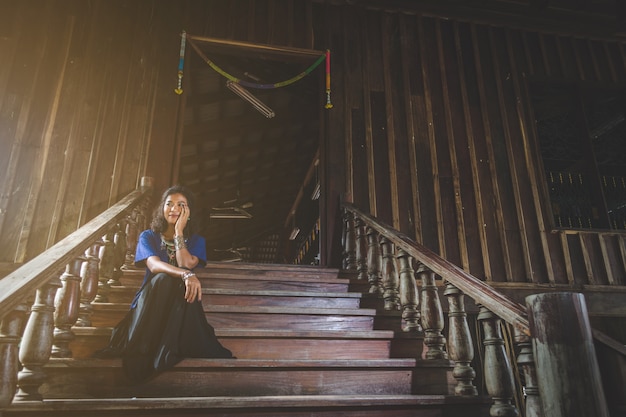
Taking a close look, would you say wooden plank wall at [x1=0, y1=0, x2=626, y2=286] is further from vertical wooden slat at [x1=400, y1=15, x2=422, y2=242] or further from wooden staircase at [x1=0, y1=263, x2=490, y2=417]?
wooden staircase at [x1=0, y1=263, x2=490, y2=417]

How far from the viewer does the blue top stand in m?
2.37

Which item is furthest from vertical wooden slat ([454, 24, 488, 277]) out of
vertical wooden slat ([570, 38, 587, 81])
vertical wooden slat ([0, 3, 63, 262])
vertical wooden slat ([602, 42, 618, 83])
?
vertical wooden slat ([0, 3, 63, 262])

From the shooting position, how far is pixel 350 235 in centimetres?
405

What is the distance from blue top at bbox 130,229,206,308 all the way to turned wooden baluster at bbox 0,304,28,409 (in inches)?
25.5

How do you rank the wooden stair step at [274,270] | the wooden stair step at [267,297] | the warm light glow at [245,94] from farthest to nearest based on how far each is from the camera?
the warm light glow at [245,94] < the wooden stair step at [274,270] < the wooden stair step at [267,297]

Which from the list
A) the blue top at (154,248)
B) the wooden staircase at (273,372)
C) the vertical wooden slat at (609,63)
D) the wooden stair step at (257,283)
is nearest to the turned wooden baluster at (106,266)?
the wooden staircase at (273,372)

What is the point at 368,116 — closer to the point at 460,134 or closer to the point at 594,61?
the point at 460,134

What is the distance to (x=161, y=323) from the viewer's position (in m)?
2.06

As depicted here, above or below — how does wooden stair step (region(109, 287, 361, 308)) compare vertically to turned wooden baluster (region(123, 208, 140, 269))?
below

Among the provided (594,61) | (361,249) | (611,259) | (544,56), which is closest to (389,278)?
(361,249)

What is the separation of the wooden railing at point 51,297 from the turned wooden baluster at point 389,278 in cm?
189

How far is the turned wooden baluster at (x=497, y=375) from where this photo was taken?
1817mm

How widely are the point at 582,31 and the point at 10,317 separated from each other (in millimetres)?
6499

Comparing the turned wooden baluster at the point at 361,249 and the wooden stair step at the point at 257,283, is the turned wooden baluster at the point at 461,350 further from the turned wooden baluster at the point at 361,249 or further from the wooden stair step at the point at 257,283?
the turned wooden baluster at the point at 361,249
